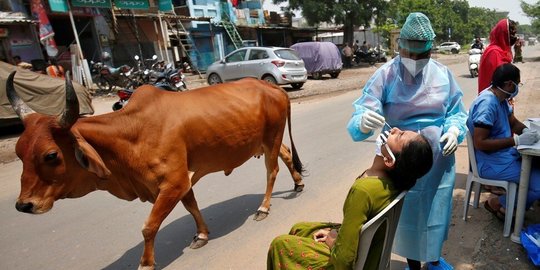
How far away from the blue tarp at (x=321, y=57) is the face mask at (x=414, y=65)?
54.2ft

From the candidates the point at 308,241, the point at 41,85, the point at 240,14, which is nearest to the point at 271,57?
the point at 41,85

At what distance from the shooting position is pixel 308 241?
207 centimetres

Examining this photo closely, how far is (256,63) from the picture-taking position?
44.1 ft

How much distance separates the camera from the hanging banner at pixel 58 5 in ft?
41.8

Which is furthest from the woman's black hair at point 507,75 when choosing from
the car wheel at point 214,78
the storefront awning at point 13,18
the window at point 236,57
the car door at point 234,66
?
the storefront awning at point 13,18

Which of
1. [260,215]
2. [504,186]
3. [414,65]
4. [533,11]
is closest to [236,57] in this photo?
[260,215]

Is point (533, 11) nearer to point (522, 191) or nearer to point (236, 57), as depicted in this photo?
point (236, 57)

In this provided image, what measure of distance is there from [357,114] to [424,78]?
0.47 metres

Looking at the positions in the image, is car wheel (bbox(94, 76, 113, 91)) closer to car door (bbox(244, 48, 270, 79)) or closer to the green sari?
car door (bbox(244, 48, 270, 79))

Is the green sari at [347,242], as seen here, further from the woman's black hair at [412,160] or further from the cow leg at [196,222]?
the cow leg at [196,222]

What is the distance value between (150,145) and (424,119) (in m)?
1.97

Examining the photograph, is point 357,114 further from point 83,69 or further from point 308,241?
point 83,69

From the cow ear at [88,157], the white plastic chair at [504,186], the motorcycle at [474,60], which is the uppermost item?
the cow ear at [88,157]

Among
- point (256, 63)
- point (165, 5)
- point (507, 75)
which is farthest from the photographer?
point (165, 5)
